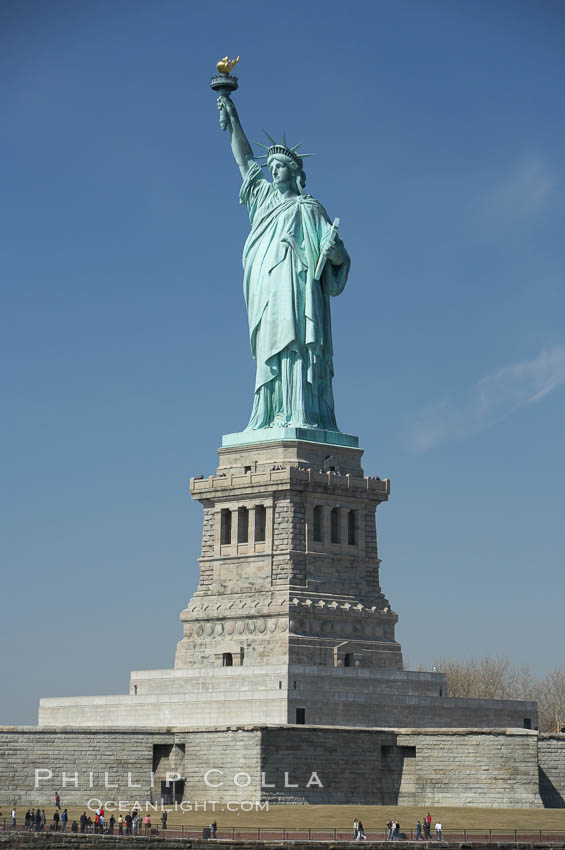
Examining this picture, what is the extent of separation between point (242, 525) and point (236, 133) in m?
14.9

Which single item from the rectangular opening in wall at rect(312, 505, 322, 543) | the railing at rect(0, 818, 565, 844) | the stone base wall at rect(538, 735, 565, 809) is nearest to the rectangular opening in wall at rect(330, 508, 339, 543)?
the rectangular opening in wall at rect(312, 505, 322, 543)

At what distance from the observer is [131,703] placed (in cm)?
5966

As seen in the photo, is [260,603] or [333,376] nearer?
[260,603]

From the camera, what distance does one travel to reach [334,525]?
62.2 metres

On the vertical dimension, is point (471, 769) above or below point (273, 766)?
above

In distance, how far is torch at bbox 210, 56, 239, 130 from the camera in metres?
66.2

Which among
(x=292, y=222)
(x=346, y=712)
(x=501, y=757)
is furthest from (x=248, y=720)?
(x=292, y=222)

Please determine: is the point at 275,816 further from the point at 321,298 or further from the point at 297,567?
the point at 321,298

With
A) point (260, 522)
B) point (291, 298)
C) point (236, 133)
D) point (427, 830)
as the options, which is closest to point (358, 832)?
point (427, 830)

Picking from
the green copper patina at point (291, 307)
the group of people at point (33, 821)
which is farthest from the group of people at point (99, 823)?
the green copper patina at point (291, 307)

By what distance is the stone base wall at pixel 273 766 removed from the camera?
2066 inches

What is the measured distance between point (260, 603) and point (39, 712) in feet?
30.7

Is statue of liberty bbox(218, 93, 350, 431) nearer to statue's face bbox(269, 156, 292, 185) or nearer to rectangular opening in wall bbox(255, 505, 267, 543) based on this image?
statue's face bbox(269, 156, 292, 185)

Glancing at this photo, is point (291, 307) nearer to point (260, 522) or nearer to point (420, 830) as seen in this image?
point (260, 522)
